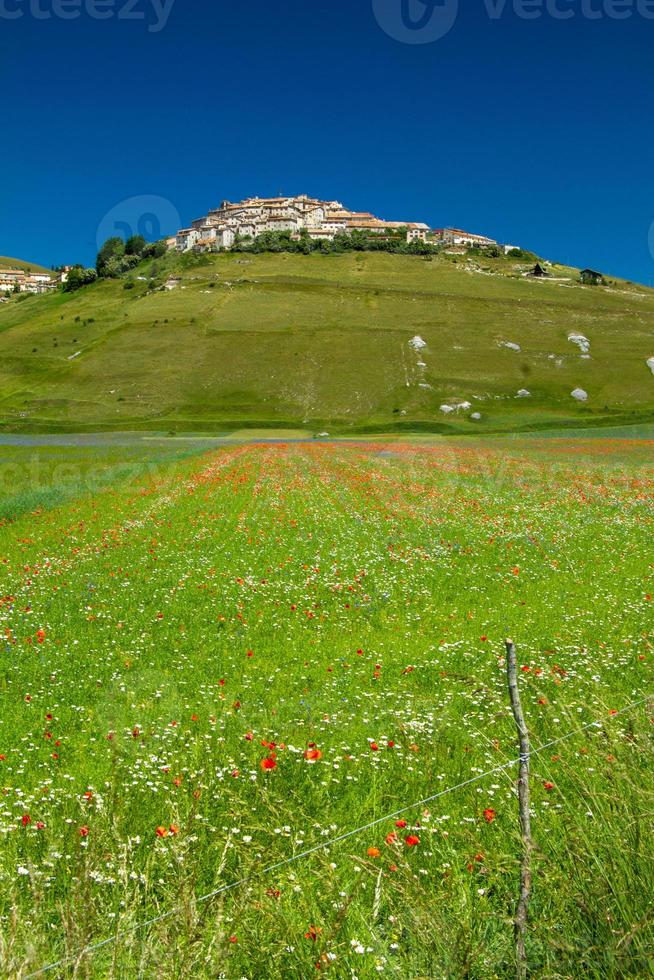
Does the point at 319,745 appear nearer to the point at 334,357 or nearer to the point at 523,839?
the point at 523,839

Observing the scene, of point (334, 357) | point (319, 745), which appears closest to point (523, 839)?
point (319, 745)

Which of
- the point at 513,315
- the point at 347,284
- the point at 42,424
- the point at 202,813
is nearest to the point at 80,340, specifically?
the point at 42,424

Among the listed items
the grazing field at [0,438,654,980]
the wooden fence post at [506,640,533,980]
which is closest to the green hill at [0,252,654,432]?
the grazing field at [0,438,654,980]

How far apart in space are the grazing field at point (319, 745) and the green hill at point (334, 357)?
8147cm

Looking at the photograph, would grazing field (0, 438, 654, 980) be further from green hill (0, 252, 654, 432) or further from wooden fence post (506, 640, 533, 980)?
green hill (0, 252, 654, 432)

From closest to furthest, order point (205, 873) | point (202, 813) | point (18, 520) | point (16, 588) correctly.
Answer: point (205, 873)
point (202, 813)
point (16, 588)
point (18, 520)

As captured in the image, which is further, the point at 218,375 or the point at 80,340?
the point at 80,340

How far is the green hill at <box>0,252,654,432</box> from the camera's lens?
110 m

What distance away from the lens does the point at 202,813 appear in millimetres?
6875

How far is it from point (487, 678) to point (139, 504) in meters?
22.9

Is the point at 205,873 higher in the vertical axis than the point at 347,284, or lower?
lower

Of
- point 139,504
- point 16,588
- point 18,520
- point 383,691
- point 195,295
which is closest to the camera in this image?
point 383,691

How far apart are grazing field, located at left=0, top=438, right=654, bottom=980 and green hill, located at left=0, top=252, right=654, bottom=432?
3207 inches

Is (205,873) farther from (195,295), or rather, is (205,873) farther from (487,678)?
(195,295)
